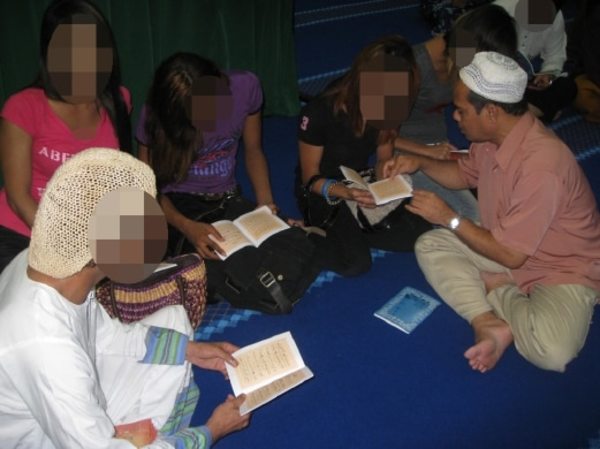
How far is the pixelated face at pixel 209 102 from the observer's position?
245cm

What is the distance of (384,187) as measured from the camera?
2.89 meters

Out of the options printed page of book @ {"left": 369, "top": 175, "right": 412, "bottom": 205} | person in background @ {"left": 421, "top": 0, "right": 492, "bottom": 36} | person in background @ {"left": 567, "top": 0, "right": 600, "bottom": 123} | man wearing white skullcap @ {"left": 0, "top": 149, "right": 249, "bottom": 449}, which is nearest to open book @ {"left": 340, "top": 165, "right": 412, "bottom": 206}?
printed page of book @ {"left": 369, "top": 175, "right": 412, "bottom": 205}

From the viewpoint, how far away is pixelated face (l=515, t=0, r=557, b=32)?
3535mm

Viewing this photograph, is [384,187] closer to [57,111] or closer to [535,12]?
[57,111]

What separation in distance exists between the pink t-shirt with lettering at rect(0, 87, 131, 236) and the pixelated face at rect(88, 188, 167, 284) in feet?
3.35

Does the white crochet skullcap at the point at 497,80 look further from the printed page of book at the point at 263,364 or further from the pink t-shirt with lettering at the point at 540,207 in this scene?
the printed page of book at the point at 263,364

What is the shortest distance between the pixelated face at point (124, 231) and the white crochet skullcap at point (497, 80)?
1509 millimetres

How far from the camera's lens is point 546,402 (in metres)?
2.40

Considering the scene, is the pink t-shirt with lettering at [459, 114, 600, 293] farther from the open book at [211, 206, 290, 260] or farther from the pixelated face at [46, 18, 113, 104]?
the pixelated face at [46, 18, 113, 104]

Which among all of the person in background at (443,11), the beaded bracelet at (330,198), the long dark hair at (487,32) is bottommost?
the beaded bracelet at (330,198)

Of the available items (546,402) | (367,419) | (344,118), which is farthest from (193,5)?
(546,402)

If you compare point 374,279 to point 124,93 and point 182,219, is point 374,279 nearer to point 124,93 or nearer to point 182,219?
point 182,219

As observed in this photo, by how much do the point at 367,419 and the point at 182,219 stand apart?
1.36 metres

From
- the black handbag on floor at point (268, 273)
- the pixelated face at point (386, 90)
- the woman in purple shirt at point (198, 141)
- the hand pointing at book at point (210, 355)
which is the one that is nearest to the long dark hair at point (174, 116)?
the woman in purple shirt at point (198, 141)
